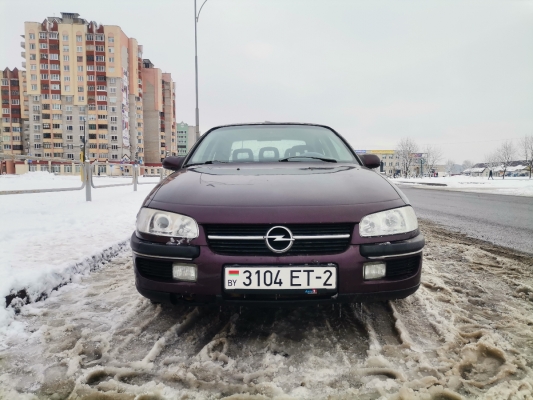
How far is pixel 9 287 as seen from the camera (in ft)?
7.58

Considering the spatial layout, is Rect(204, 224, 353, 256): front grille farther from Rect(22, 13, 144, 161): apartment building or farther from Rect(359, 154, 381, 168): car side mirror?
Rect(22, 13, 144, 161): apartment building

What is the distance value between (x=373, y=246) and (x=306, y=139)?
1645 mm

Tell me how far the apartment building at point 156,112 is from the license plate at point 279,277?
7512 cm

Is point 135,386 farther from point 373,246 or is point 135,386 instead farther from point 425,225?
point 425,225

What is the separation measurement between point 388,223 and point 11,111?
94442 mm

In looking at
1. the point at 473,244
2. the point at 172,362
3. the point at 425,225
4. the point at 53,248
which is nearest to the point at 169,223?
the point at 172,362

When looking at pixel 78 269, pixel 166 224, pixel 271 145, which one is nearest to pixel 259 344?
pixel 166 224

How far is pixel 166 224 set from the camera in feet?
6.25

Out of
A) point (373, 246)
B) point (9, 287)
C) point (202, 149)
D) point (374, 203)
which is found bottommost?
point (9, 287)

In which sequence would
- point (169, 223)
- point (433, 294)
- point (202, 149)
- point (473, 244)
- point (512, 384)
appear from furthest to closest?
point (473, 244)
point (202, 149)
point (433, 294)
point (169, 223)
point (512, 384)

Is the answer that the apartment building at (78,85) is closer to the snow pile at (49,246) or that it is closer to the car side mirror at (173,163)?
the snow pile at (49,246)

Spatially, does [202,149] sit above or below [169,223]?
above

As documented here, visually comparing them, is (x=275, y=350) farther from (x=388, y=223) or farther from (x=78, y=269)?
(x=78, y=269)

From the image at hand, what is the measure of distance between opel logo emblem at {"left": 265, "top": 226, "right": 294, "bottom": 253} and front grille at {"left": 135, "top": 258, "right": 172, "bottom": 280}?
1.83 ft
